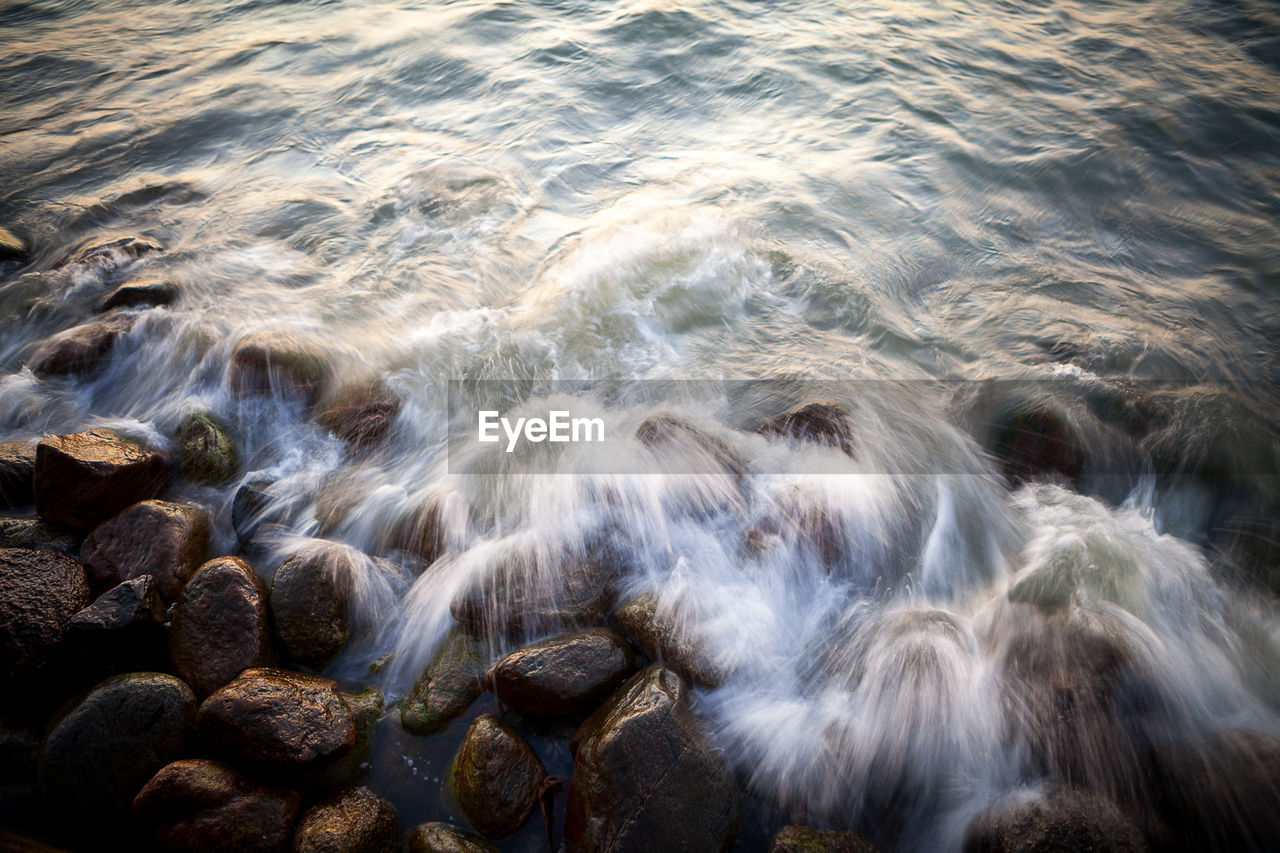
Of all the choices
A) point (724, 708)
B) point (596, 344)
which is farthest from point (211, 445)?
point (724, 708)

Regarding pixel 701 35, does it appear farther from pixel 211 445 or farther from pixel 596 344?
pixel 211 445

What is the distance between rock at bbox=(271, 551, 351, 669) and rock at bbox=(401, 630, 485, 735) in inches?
16.3

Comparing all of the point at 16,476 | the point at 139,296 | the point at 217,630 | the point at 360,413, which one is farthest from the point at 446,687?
the point at 139,296

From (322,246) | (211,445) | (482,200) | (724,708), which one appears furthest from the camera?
(482,200)

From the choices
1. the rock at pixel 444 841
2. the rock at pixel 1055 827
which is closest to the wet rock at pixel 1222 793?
the rock at pixel 1055 827

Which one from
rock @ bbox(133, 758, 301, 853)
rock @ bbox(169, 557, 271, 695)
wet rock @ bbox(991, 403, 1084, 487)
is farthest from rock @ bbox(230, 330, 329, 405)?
wet rock @ bbox(991, 403, 1084, 487)

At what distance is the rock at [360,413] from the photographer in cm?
363

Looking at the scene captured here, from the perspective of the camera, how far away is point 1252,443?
3.54m

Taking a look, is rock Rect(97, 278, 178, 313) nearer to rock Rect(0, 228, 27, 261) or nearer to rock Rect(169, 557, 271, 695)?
rock Rect(0, 228, 27, 261)

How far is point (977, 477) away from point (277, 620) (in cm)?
343

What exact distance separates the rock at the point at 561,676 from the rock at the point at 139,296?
3.81m

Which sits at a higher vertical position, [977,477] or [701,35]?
[701,35]

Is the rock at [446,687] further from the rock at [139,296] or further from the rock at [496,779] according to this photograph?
the rock at [139,296]

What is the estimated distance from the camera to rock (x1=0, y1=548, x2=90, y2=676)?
2418 mm
